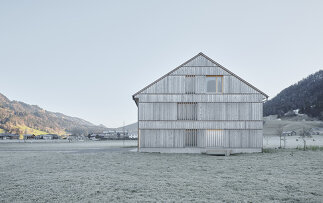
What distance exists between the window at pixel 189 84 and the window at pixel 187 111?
1.32m

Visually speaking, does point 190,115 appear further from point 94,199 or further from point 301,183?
point 94,199

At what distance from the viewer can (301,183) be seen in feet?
38.4

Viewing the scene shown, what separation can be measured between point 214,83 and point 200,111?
11.6ft

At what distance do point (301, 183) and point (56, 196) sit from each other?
1061 cm

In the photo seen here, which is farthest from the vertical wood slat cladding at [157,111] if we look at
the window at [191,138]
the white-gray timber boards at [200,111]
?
the window at [191,138]

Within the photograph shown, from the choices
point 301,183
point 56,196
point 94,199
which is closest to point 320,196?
point 301,183

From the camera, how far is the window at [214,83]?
27984 millimetres

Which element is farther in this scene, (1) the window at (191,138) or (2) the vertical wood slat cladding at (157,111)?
(2) the vertical wood slat cladding at (157,111)

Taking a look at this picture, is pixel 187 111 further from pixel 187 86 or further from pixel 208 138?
pixel 208 138

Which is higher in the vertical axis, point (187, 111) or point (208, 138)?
point (187, 111)

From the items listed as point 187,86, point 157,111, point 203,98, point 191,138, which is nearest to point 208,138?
point 191,138

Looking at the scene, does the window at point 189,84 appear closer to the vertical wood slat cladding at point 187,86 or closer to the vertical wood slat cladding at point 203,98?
the vertical wood slat cladding at point 187,86

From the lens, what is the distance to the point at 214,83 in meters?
28.1

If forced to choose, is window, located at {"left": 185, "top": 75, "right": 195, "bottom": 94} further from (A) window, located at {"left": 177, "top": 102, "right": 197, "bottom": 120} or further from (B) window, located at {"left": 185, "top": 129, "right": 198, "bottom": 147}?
(B) window, located at {"left": 185, "top": 129, "right": 198, "bottom": 147}
